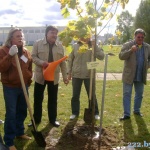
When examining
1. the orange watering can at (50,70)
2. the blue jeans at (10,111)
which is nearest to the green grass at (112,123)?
the blue jeans at (10,111)

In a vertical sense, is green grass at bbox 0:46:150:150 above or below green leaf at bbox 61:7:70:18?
below

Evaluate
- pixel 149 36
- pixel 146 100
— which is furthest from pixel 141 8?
pixel 146 100

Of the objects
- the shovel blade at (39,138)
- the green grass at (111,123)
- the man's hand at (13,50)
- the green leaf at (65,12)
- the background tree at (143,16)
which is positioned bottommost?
the green grass at (111,123)

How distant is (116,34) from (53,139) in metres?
2.13

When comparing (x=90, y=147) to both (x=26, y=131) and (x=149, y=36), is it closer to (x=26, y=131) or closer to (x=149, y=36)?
(x=26, y=131)

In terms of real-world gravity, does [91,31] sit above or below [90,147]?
above

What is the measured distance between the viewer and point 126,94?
5734 millimetres

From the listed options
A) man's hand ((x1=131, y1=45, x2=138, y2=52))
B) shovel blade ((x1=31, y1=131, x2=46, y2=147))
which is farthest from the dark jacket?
man's hand ((x1=131, y1=45, x2=138, y2=52))

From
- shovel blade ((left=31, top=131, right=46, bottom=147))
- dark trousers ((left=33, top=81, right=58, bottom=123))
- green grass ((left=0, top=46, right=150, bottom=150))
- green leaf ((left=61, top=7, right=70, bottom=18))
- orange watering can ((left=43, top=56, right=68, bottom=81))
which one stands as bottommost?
green grass ((left=0, top=46, right=150, bottom=150))

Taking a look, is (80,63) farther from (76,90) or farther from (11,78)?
(11,78)

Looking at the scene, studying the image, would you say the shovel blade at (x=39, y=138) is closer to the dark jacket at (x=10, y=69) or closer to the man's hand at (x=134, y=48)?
the dark jacket at (x=10, y=69)

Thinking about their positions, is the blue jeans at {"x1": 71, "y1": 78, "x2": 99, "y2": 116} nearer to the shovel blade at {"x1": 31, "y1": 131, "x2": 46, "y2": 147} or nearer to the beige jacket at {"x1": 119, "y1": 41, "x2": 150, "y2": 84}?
the beige jacket at {"x1": 119, "y1": 41, "x2": 150, "y2": 84}

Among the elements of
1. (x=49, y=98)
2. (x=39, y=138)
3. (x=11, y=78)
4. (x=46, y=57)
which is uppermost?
(x=46, y=57)

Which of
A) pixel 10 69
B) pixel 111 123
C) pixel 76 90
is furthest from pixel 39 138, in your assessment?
pixel 111 123
